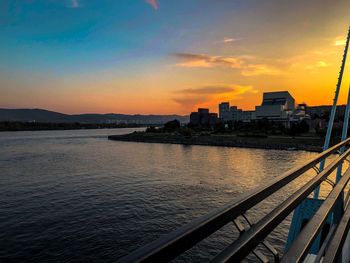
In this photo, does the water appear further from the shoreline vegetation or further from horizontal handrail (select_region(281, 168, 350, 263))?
the shoreline vegetation

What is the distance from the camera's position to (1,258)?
53.5 feet

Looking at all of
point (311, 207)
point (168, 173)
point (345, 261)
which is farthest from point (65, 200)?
point (345, 261)

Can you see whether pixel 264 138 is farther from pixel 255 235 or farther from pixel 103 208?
pixel 255 235

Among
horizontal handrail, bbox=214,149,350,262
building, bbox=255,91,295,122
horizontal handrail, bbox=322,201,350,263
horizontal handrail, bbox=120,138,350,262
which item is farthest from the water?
building, bbox=255,91,295,122

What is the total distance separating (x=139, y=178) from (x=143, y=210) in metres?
15.0

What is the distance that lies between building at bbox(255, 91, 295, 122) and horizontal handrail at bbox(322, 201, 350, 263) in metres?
181

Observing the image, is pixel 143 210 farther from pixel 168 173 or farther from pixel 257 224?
pixel 257 224

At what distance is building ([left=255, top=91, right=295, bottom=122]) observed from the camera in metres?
173

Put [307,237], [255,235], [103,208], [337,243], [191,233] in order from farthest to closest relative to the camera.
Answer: [103,208] < [337,243] < [307,237] < [255,235] < [191,233]

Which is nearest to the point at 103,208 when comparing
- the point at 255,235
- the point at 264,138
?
the point at 255,235

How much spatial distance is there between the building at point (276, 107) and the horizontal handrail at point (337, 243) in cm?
18106

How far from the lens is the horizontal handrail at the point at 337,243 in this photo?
6.00 ft

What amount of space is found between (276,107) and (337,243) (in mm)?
184781

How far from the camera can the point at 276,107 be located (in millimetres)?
174000
